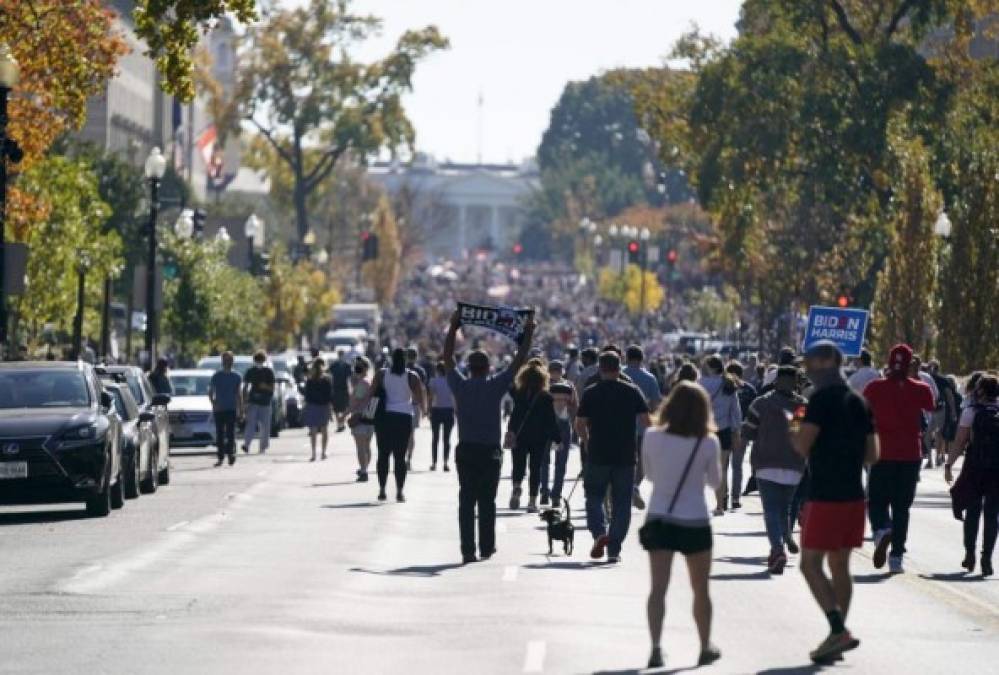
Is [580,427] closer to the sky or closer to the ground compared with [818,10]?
closer to the ground

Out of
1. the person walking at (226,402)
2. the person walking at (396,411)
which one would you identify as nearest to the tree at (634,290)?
the person walking at (226,402)

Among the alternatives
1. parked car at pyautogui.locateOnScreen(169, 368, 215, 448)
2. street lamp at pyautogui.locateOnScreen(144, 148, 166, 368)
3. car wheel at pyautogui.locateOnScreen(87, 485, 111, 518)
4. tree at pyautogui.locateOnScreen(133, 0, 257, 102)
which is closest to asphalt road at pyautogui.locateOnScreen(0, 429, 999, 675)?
car wheel at pyautogui.locateOnScreen(87, 485, 111, 518)

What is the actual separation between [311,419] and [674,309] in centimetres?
10179

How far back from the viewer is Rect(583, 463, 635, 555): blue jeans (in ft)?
70.4

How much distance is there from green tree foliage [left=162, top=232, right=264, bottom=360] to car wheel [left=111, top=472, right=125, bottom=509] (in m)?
43.5

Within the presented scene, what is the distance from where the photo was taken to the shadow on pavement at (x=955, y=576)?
21469 mm

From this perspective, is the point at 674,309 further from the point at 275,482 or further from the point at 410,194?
the point at 275,482

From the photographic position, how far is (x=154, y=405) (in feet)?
109

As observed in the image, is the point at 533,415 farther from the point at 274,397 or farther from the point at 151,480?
the point at 274,397

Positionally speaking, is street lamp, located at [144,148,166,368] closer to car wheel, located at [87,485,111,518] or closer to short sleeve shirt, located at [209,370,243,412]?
short sleeve shirt, located at [209,370,243,412]

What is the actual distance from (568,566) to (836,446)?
691 centimetres

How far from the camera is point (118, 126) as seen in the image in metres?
118

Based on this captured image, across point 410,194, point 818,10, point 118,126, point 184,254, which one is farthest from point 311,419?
point 410,194

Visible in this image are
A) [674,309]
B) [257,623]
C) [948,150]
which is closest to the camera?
[257,623]
